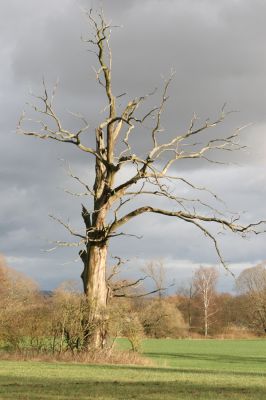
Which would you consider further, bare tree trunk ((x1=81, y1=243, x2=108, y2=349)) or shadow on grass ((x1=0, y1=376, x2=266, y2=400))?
bare tree trunk ((x1=81, y1=243, x2=108, y2=349))

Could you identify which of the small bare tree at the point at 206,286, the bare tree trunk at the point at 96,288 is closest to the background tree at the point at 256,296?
the small bare tree at the point at 206,286

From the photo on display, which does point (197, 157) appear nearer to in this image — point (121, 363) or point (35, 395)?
point (121, 363)

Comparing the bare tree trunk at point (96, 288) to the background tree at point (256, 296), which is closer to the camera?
the bare tree trunk at point (96, 288)

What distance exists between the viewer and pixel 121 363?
2145 centimetres

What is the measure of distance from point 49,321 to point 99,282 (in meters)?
3.36

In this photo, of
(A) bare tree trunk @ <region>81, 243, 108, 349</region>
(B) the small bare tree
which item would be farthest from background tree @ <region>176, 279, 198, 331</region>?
(A) bare tree trunk @ <region>81, 243, 108, 349</region>

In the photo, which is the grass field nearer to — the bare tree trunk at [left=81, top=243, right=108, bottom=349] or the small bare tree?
the bare tree trunk at [left=81, top=243, right=108, bottom=349]

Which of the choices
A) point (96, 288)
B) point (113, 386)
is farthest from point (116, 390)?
point (96, 288)

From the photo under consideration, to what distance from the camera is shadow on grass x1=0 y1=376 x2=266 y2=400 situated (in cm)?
1106

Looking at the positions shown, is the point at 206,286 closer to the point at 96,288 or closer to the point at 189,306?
the point at 189,306

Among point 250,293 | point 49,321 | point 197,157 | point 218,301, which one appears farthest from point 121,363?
point 218,301

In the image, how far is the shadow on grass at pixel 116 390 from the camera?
11062 mm

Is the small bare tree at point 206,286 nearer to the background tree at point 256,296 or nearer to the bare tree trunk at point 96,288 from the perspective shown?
the background tree at point 256,296

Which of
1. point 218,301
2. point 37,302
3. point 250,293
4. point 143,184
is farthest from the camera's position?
point 218,301
